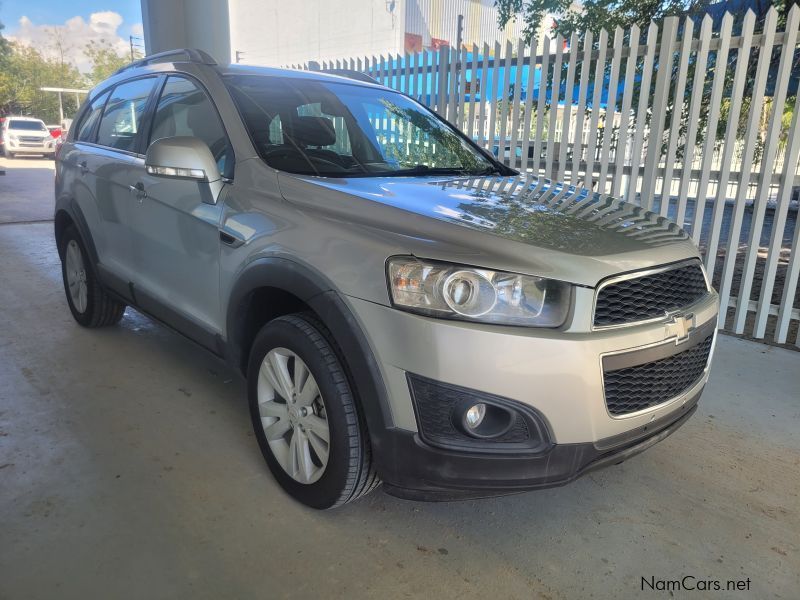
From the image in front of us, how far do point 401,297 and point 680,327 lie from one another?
0.99 meters

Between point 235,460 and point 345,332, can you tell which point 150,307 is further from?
point 345,332

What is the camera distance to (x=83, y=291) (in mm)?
4113

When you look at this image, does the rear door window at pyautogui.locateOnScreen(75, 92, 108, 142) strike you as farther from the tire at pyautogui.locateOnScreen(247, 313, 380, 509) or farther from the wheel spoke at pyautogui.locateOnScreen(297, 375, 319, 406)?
the wheel spoke at pyautogui.locateOnScreen(297, 375, 319, 406)

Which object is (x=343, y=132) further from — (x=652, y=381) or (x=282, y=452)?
(x=652, y=381)

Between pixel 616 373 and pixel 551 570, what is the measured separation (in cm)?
74

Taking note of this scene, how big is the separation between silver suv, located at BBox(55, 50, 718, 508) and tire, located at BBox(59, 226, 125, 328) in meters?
1.14

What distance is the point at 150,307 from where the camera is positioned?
323 cm

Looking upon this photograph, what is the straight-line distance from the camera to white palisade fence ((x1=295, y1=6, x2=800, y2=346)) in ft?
14.2

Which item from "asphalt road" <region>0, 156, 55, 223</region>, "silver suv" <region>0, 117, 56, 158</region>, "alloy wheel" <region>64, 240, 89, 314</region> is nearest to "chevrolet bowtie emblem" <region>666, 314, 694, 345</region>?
"alloy wheel" <region>64, 240, 89, 314</region>

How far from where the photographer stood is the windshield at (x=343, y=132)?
8.53ft

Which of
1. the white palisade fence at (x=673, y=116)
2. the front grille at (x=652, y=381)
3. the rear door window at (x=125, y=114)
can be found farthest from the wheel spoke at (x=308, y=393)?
the white palisade fence at (x=673, y=116)

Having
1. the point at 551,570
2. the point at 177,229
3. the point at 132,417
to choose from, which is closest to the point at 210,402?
the point at 132,417

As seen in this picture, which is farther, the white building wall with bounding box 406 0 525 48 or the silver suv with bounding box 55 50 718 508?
the white building wall with bounding box 406 0 525 48

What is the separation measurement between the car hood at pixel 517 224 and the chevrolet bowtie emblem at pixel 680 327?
0.67 ft
